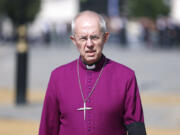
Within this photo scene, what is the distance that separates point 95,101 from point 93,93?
0.05m

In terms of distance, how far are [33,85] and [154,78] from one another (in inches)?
162

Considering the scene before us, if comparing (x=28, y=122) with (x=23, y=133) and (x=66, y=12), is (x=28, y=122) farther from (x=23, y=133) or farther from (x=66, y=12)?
(x=66, y=12)

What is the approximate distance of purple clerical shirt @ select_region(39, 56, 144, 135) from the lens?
3045 millimetres

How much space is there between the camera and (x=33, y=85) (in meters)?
14.8

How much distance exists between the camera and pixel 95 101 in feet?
10.1

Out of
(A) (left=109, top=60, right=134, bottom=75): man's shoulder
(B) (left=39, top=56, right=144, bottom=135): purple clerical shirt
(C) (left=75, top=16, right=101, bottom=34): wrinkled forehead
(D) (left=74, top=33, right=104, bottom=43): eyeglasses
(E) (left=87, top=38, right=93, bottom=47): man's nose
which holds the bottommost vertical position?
(B) (left=39, top=56, right=144, bottom=135): purple clerical shirt

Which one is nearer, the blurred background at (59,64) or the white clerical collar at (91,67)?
the white clerical collar at (91,67)

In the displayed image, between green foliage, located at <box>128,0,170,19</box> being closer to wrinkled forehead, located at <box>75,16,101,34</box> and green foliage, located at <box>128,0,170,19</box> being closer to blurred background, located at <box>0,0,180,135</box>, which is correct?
blurred background, located at <box>0,0,180,135</box>

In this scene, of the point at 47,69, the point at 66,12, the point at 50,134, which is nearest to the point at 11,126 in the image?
the point at 50,134

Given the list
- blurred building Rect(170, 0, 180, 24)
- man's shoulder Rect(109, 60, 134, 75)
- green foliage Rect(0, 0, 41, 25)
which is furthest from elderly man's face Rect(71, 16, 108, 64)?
blurred building Rect(170, 0, 180, 24)

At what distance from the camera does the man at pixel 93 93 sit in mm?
3041

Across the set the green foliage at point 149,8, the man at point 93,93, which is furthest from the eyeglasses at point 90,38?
the green foliage at point 149,8

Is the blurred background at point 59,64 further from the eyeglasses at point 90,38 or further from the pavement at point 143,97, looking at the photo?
the eyeglasses at point 90,38

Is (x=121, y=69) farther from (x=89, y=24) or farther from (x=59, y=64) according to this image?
(x=59, y=64)
